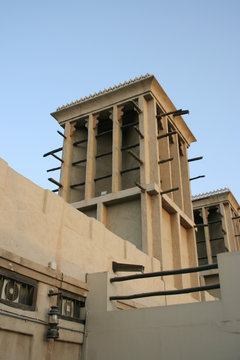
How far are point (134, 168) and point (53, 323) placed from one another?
12811 millimetres

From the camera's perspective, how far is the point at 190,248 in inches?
923

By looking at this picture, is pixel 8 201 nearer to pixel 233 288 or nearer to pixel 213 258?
pixel 233 288

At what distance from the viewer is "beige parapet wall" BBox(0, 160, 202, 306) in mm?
9391

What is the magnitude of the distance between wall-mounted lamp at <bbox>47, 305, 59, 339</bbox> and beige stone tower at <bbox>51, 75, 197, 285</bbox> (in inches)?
363

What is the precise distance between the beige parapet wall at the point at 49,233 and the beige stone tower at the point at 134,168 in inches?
242

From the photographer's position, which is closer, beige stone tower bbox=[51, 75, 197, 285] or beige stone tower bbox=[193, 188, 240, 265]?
beige stone tower bbox=[51, 75, 197, 285]

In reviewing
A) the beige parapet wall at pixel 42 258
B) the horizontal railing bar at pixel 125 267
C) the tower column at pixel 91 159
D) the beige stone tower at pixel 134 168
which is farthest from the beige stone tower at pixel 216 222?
the beige parapet wall at pixel 42 258

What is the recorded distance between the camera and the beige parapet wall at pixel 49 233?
9.39 metres

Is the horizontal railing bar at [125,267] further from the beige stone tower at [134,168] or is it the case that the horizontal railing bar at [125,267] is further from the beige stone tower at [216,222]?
the beige stone tower at [216,222]

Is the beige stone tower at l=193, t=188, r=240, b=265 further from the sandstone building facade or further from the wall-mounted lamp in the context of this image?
the wall-mounted lamp

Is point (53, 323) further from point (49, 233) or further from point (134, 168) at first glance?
point (134, 168)

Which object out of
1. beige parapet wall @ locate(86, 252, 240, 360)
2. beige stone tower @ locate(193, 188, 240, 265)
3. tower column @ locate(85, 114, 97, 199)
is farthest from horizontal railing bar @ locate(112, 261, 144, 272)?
beige stone tower @ locate(193, 188, 240, 265)

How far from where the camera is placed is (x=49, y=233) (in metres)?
10.5

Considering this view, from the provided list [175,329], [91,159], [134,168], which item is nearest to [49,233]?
[175,329]
